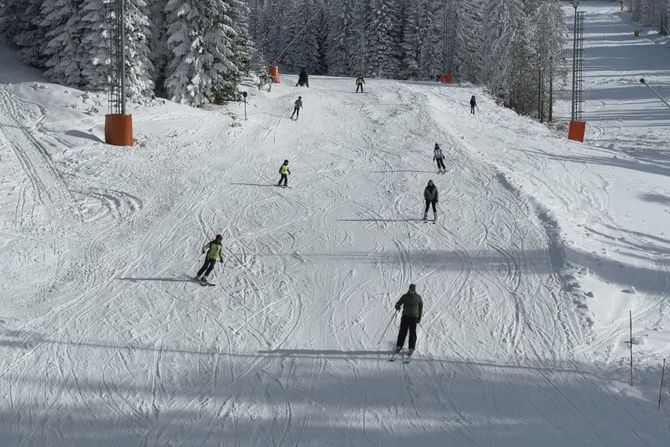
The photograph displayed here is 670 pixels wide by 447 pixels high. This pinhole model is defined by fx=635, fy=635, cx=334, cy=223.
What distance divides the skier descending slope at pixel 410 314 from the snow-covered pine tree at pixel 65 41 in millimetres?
24072

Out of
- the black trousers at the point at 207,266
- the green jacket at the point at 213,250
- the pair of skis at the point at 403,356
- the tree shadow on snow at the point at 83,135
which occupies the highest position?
the tree shadow on snow at the point at 83,135

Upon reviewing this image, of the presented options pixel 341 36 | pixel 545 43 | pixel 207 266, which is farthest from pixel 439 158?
pixel 341 36

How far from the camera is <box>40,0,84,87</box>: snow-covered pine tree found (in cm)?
Result: 2947

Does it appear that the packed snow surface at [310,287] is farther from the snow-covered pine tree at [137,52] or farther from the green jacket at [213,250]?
the snow-covered pine tree at [137,52]

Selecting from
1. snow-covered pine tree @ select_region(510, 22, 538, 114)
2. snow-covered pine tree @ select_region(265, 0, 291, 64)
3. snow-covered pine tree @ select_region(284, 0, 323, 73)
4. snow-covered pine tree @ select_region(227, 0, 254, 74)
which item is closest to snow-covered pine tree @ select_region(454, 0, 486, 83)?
snow-covered pine tree @ select_region(510, 22, 538, 114)

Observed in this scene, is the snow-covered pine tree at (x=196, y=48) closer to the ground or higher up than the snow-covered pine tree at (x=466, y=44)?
closer to the ground

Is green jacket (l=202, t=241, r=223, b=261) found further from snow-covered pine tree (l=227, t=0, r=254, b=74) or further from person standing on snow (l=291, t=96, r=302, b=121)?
snow-covered pine tree (l=227, t=0, r=254, b=74)

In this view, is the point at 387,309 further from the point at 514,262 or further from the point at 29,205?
the point at 29,205

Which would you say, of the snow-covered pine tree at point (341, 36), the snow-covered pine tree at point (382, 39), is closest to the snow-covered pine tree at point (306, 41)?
the snow-covered pine tree at point (341, 36)

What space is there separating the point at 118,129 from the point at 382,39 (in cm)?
4502

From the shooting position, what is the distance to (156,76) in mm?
33469

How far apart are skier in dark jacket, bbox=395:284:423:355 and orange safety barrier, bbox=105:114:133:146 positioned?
1781cm

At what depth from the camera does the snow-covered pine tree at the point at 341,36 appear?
228 ft

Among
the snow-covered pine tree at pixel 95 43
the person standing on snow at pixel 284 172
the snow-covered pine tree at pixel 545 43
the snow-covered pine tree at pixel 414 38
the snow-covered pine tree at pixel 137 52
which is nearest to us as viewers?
the person standing on snow at pixel 284 172
